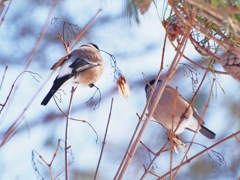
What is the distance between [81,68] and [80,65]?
18 millimetres

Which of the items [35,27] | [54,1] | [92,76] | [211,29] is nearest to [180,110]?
[92,76]

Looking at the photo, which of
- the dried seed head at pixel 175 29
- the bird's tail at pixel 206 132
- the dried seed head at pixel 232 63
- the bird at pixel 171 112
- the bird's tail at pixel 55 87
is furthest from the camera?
the bird's tail at pixel 206 132

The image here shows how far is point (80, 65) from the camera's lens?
2748mm

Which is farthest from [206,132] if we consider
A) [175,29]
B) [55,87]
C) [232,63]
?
[232,63]

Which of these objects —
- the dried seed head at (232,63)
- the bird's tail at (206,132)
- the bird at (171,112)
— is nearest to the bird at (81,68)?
the bird at (171,112)

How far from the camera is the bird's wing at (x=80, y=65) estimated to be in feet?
8.86

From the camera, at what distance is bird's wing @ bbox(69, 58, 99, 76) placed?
8.86 ft

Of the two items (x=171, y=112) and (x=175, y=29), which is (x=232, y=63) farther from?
(x=171, y=112)

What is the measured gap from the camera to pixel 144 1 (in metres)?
1.45

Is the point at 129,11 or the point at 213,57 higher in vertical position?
the point at 129,11

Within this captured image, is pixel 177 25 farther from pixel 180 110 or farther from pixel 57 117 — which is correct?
pixel 57 117

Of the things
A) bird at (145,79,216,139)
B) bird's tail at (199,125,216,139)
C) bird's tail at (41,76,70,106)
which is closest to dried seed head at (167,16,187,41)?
bird's tail at (41,76,70,106)

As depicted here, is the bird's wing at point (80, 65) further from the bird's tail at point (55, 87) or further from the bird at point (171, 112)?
the bird at point (171, 112)

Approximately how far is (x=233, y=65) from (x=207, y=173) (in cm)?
266
